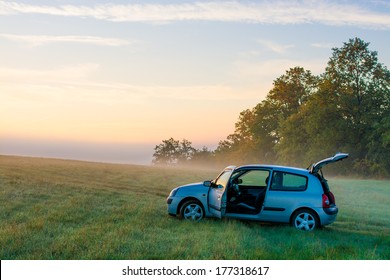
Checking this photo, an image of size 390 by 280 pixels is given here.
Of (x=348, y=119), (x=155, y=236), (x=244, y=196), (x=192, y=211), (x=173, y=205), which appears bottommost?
(x=155, y=236)

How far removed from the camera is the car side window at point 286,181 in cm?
1334

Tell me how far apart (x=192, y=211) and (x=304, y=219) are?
3100 mm

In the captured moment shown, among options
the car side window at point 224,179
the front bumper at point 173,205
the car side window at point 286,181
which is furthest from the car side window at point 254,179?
the front bumper at point 173,205

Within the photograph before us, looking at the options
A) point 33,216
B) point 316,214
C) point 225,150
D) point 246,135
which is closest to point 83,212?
point 33,216

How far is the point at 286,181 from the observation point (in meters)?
13.4

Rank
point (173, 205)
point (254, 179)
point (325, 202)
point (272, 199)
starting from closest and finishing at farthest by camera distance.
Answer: point (325, 202) < point (272, 199) < point (173, 205) < point (254, 179)

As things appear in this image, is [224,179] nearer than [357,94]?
Yes

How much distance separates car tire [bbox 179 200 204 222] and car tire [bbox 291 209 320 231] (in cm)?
259

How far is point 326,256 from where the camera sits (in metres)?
9.62

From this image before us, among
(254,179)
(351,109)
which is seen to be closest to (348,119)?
Result: (351,109)

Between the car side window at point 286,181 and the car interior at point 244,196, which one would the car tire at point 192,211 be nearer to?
the car interior at point 244,196

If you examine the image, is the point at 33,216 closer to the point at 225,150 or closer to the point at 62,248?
the point at 62,248

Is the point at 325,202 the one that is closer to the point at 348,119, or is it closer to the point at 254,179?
the point at 254,179
